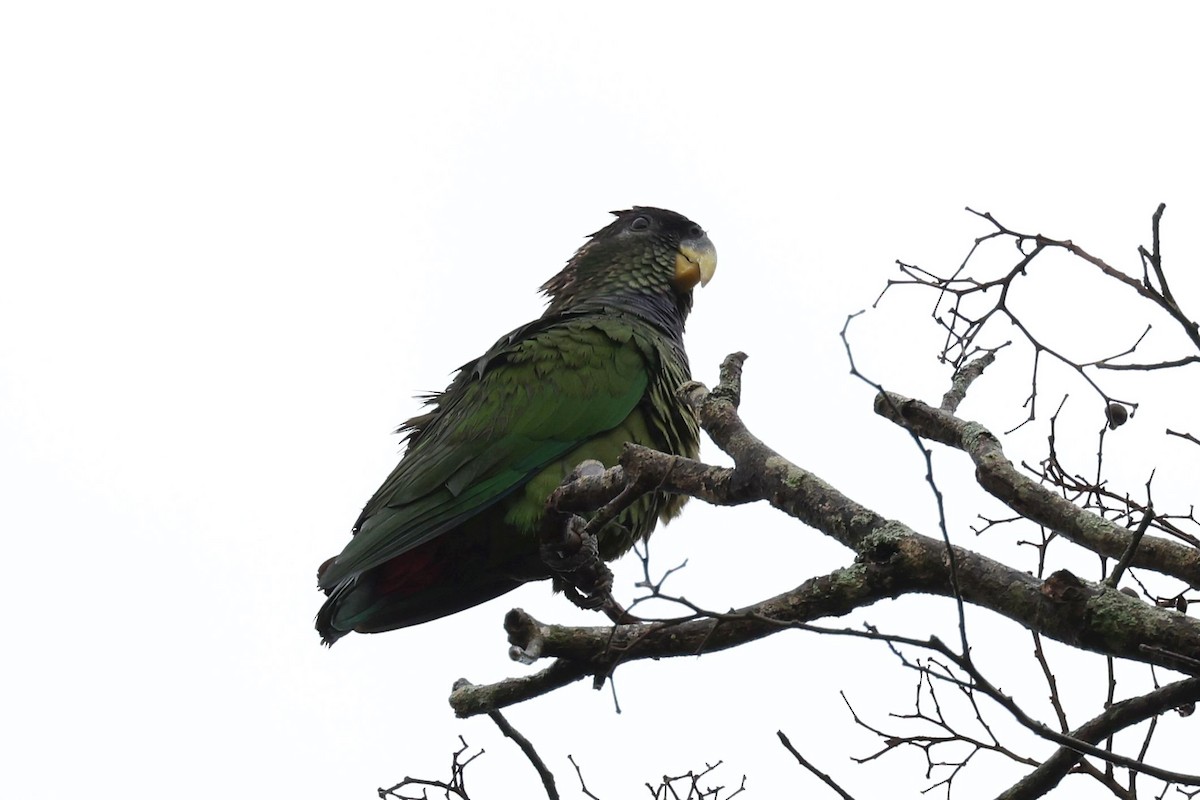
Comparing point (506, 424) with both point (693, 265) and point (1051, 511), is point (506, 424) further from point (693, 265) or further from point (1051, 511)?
point (1051, 511)

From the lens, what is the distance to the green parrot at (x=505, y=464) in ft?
12.5

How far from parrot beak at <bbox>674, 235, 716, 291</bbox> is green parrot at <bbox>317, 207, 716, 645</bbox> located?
1.96 ft

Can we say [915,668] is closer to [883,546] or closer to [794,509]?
[883,546]

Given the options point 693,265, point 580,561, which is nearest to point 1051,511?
point 580,561

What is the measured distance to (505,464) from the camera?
3971 mm

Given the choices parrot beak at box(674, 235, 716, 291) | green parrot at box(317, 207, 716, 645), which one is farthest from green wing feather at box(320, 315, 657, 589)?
parrot beak at box(674, 235, 716, 291)

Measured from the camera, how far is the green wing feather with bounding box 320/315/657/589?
149 inches

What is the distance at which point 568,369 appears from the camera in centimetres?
421

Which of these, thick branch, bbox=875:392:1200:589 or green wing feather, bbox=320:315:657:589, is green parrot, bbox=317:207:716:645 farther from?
thick branch, bbox=875:392:1200:589

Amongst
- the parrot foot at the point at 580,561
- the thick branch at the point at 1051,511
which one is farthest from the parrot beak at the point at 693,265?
the thick branch at the point at 1051,511

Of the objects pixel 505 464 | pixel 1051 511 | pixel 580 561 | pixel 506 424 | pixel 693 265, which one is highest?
pixel 693 265

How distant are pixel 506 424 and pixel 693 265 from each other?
4.91ft

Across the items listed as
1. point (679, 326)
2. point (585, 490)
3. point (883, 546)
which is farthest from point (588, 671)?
point (679, 326)

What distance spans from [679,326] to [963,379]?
2359 millimetres
